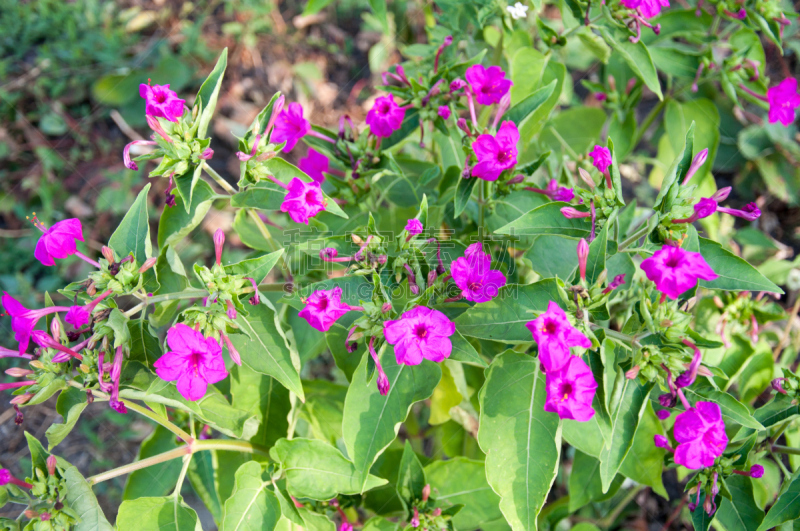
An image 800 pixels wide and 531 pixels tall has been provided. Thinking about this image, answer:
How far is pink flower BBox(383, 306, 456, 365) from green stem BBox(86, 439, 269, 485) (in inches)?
37.2

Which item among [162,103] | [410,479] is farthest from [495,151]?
[410,479]

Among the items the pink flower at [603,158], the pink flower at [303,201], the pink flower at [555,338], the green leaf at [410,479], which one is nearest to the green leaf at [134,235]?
the pink flower at [303,201]

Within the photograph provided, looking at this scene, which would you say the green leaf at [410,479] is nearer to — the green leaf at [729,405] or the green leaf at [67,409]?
the green leaf at [729,405]

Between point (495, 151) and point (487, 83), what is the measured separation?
445mm

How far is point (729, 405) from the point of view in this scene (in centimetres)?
185

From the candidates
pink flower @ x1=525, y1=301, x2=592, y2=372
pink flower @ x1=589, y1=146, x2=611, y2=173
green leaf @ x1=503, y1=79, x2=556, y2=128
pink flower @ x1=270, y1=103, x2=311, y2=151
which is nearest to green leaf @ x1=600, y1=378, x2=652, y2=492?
pink flower @ x1=525, y1=301, x2=592, y2=372

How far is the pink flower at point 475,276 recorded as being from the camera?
75.2 inches

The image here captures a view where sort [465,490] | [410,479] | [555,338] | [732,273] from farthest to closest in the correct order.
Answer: [465,490] < [410,479] < [732,273] < [555,338]

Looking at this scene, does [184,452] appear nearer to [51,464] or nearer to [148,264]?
[51,464]

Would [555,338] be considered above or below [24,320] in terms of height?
above

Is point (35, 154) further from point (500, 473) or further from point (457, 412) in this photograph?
point (500, 473)

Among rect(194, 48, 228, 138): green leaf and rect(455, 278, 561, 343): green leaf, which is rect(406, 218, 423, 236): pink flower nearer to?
rect(455, 278, 561, 343): green leaf

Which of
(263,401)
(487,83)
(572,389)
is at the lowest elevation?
(263,401)

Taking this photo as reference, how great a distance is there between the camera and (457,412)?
2.66 metres
